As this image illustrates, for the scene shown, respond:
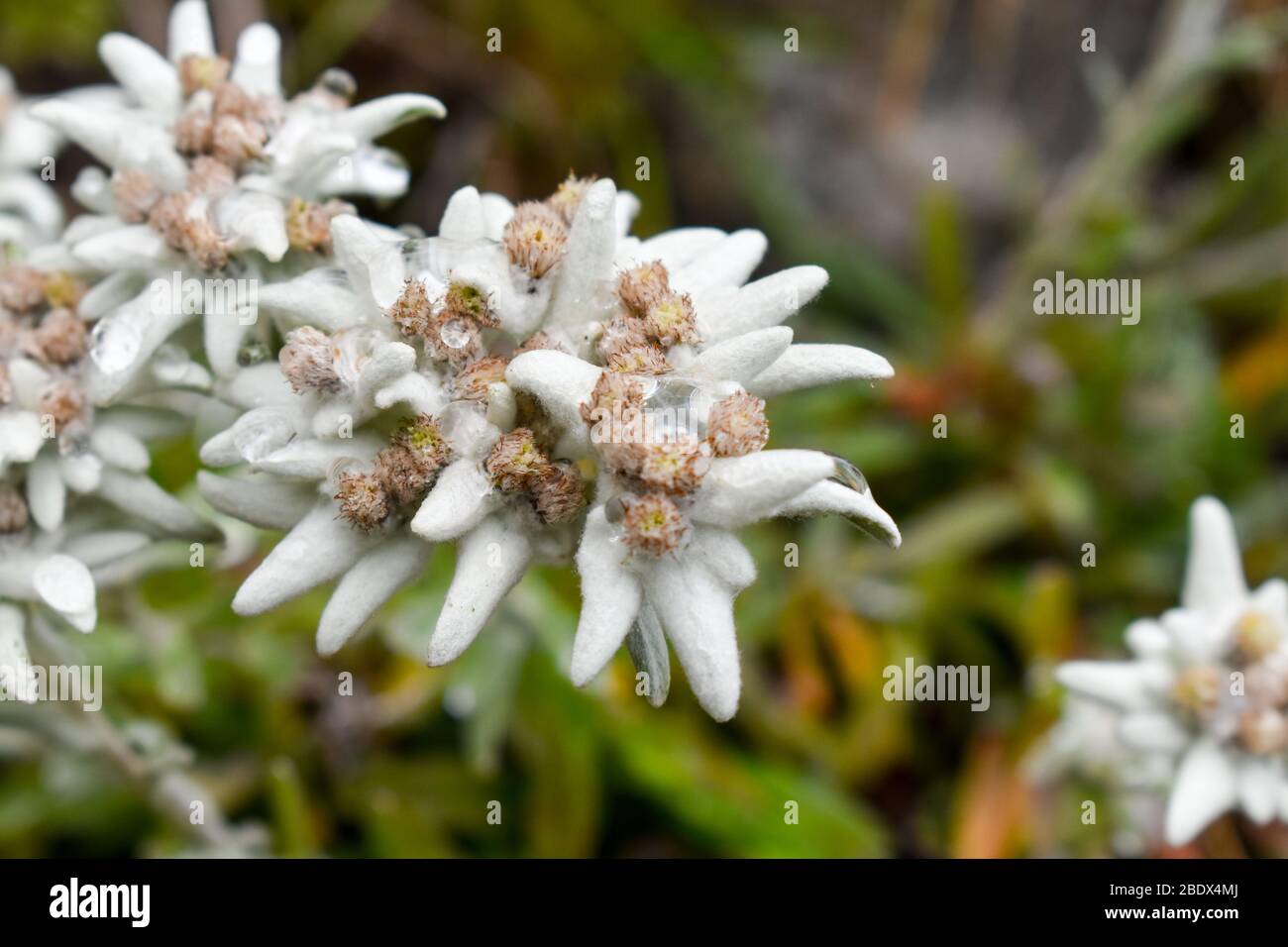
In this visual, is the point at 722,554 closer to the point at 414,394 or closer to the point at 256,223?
the point at 414,394

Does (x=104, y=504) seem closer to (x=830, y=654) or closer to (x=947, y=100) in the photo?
(x=830, y=654)

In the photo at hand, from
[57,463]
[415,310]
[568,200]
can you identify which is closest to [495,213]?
[568,200]

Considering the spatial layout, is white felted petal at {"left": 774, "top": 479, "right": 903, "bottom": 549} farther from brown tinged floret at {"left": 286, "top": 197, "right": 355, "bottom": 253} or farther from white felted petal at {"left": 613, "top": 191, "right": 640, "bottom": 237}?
brown tinged floret at {"left": 286, "top": 197, "right": 355, "bottom": 253}

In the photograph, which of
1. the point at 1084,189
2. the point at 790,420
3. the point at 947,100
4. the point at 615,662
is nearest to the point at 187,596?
the point at 615,662

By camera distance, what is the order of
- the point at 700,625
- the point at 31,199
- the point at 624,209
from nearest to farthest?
the point at 700,625, the point at 624,209, the point at 31,199

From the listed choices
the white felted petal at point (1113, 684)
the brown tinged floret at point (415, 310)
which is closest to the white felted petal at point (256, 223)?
the brown tinged floret at point (415, 310)

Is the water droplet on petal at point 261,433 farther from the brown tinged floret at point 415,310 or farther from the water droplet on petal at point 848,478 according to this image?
the water droplet on petal at point 848,478
